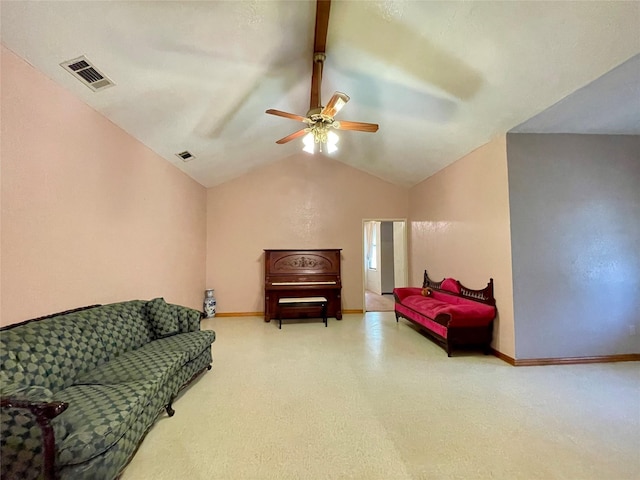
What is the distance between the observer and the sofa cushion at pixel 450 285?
14.7 ft

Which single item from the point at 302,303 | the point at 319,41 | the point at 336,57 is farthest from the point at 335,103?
the point at 302,303

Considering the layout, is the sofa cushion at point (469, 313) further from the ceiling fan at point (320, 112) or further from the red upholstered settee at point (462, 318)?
the ceiling fan at point (320, 112)

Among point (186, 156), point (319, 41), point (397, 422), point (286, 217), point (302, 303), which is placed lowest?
point (397, 422)

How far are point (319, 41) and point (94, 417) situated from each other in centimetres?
329

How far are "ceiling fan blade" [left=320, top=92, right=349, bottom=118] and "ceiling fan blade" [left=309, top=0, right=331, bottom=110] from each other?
282 millimetres

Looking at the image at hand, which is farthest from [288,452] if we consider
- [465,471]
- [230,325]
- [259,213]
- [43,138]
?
[259,213]

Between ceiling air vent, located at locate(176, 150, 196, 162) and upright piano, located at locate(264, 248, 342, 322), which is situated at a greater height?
ceiling air vent, located at locate(176, 150, 196, 162)

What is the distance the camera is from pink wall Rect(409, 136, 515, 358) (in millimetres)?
3494

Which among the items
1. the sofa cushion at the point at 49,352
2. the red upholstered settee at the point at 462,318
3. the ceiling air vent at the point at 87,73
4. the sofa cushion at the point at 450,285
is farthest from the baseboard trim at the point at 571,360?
the ceiling air vent at the point at 87,73

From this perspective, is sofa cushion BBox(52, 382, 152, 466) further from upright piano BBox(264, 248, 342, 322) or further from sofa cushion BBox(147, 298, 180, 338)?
upright piano BBox(264, 248, 342, 322)

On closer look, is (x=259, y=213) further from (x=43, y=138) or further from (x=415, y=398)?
(x=415, y=398)

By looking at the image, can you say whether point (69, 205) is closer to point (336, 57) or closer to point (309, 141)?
point (309, 141)

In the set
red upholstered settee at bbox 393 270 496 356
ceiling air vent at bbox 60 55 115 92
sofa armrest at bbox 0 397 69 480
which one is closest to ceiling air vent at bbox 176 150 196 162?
ceiling air vent at bbox 60 55 115 92

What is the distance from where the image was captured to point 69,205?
Result: 2520 mm
